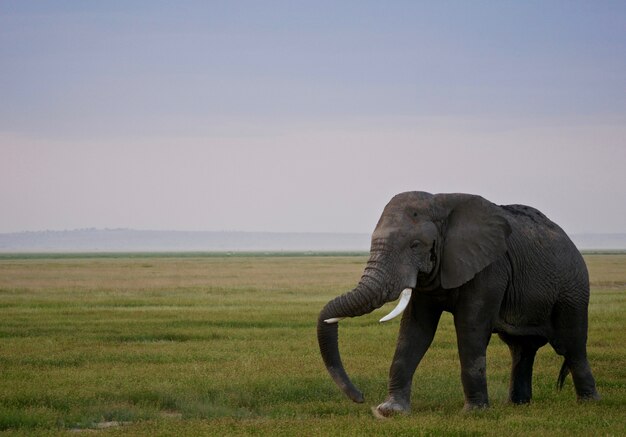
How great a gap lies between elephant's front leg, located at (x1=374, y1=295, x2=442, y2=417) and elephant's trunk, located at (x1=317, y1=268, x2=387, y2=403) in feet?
3.47

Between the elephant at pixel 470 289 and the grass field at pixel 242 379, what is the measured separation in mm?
618

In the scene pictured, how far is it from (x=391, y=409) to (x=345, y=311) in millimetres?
1888

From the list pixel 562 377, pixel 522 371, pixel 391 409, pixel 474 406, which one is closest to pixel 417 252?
pixel 391 409

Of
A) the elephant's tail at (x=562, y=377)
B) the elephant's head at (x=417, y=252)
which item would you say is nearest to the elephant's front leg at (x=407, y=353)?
the elephant's head at (x=417, y=252)

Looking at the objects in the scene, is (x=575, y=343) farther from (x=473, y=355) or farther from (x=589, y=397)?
(x=473, y=355)

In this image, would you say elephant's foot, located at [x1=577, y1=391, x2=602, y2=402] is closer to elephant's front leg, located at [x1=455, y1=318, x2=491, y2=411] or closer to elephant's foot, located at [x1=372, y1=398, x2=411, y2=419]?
elephant's front leg, located at [x1=455, y1=318, x2=491, y2=411]

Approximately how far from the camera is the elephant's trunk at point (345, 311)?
11.7m

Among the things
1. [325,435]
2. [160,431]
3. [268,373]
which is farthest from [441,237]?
[268,373]

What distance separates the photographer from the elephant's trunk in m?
11.7

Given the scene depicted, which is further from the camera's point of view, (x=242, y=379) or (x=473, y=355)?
(x=242, y=379)

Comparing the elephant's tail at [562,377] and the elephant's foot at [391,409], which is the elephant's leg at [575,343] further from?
the elephant's foot at [391,409]

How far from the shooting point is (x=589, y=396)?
46.6ft

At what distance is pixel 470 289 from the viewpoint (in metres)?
12.6

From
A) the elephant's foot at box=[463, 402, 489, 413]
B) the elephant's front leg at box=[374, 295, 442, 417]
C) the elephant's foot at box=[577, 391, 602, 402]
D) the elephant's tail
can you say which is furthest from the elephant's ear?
the elephant's tail
